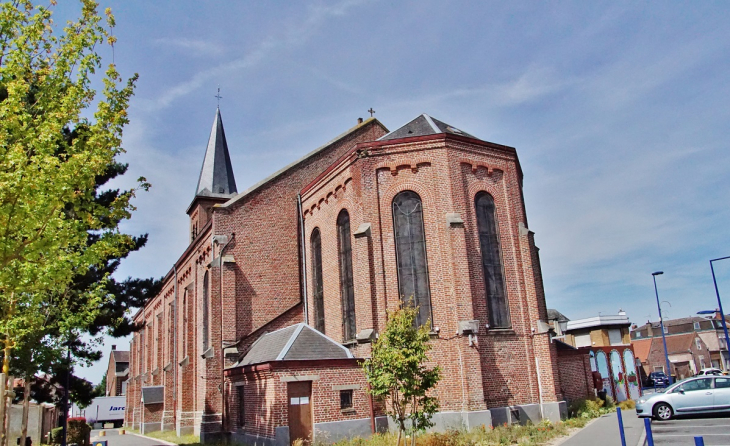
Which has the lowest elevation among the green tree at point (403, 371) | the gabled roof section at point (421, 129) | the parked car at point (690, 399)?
the parked car at point (690, 399)

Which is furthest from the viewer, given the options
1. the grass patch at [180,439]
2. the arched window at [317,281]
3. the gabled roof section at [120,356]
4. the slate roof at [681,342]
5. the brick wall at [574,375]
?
the gabled roof section at [120,356]

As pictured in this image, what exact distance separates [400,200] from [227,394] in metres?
10.2

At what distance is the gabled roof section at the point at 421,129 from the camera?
69.8ft

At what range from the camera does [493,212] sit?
67.4ft

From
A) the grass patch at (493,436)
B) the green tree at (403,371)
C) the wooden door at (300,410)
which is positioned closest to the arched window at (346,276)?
the wooden door at (300,410)

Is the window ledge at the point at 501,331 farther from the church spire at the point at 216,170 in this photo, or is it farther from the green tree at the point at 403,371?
the church spire at the point at 216,170

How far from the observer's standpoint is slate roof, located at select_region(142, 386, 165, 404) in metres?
31.3

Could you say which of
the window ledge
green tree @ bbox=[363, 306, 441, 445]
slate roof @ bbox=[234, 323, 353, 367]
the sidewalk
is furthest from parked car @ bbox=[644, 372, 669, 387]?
green tree @ bbox=[363, 306, 441, 445]

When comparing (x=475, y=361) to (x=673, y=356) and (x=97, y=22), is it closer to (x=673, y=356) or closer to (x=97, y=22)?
(x=97, y=22)

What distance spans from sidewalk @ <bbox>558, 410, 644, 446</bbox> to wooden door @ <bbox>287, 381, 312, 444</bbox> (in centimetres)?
741

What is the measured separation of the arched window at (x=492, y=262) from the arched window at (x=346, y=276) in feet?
16.5

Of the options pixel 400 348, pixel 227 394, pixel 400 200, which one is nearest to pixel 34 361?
pixel 227 394

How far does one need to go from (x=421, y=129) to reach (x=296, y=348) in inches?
391

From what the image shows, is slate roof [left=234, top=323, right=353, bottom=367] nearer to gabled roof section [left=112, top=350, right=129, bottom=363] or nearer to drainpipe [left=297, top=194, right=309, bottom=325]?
drainpipe [left=297, top=194, right=309, bottom=325]
